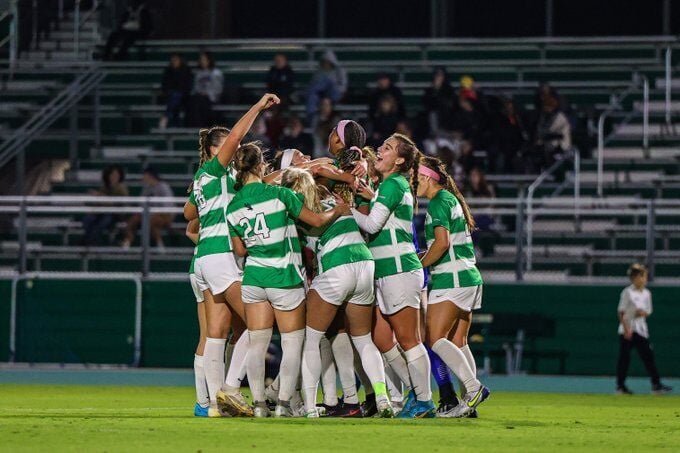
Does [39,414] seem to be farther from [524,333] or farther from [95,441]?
[524,333]

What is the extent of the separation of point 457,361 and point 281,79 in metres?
14.8

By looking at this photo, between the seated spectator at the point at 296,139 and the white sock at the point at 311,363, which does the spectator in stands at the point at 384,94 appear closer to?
the seated spectator at the point at 296,139

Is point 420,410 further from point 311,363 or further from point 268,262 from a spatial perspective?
point 268,262

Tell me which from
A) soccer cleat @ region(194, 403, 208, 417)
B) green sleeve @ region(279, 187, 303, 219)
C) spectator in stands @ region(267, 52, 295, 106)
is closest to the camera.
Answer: green sleeve @ region(279, 187, 303, 219)

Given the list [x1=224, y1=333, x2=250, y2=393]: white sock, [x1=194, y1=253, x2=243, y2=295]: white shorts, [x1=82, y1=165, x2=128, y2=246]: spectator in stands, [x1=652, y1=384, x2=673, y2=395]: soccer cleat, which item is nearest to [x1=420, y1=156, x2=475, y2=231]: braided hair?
[x1=194, y1=253, x2=243, y2=295]: white shorts

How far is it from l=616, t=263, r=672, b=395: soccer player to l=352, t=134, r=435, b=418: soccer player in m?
6.83

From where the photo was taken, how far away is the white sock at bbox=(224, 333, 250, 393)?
494 inches

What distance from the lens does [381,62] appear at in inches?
1123

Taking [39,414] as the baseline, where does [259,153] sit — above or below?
above

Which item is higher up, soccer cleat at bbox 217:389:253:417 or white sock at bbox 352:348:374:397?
white sock at bbox 352:348:374:397

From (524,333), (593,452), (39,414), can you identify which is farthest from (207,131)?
(524,333)

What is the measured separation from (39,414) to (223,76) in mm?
16069

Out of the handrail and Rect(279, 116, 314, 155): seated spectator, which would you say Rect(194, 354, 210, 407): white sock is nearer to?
Rect(279, 116, 314, 155): seated spectator

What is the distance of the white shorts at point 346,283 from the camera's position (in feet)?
40.4
